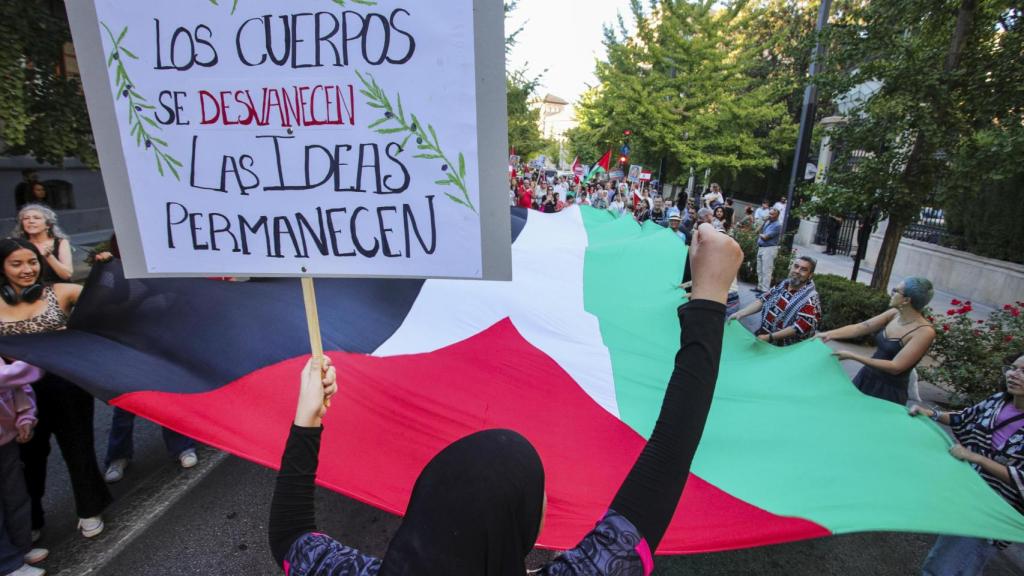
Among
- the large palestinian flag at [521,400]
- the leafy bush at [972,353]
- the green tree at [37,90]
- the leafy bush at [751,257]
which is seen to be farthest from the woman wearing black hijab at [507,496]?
the leafy bush at [751,257]

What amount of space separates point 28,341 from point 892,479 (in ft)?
13.4

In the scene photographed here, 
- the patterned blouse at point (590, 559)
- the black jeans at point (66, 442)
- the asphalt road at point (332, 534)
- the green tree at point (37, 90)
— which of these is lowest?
the asphalt road at point (332, 534)

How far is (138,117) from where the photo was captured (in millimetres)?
1727

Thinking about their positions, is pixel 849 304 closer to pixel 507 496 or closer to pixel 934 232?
pixel 934 232

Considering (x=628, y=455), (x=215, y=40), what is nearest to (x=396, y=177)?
(x=215, y=40)

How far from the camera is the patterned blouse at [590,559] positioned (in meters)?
1.17

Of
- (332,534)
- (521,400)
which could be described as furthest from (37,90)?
(521,400)

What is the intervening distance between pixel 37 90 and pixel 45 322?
680 cm

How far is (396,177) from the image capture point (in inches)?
65.4

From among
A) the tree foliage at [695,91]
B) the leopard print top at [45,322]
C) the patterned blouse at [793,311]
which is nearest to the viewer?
the leopard print top at [45,322]

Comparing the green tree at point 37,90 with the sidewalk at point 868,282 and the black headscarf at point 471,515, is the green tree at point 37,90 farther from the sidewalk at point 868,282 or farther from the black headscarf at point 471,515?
the sidewalk at point 868,282

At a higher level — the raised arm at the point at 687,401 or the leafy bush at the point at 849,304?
the raised arm at the point at 687,401

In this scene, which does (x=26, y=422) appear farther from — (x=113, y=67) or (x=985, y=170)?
(x=985, y=170)

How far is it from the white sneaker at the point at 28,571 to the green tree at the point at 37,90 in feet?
20.1
